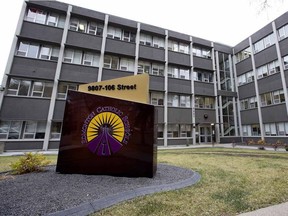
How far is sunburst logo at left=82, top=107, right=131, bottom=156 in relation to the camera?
6555mm

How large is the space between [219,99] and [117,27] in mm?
18826

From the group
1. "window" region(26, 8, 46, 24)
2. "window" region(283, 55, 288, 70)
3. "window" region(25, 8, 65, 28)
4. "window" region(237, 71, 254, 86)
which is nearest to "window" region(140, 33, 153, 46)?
"window" region(25, 8, 65, 28)

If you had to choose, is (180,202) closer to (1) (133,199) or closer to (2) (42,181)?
(1) (133,199)

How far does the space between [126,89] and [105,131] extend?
2.04 meters

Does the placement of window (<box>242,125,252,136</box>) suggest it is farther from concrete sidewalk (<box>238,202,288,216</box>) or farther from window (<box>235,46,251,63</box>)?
concrete sidewalk (<box>238,202,288,216</box>)

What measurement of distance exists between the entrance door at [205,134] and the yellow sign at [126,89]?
1953cm

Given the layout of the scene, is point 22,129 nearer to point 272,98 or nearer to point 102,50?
point 102,50

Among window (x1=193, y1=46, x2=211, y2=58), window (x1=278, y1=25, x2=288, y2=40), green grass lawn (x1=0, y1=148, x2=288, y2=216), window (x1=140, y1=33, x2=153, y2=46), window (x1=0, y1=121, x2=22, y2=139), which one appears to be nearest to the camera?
green grass lawn (x1=0, y1=148, x2=288, y2=216)

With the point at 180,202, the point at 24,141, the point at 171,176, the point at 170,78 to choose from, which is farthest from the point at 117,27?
the point at 180,202

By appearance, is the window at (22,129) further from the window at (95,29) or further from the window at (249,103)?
the window at (249,103)

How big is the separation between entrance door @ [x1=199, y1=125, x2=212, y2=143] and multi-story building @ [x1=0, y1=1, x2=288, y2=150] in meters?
0.15

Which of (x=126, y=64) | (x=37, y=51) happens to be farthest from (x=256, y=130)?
(x=37, y=51)

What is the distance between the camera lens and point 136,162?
248 inches

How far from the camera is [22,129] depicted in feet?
51.6
